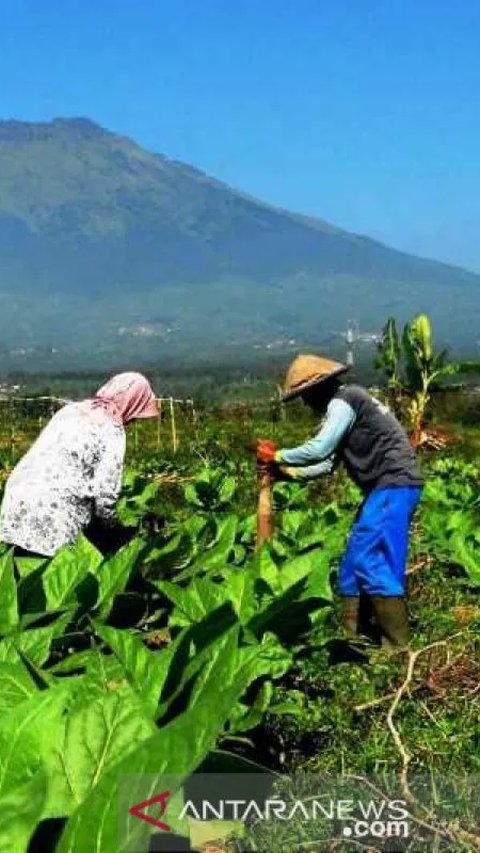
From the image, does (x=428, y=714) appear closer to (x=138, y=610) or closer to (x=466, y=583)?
(x=138, y=610)

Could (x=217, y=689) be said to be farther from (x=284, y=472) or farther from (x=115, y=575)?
(x=284, y=472)

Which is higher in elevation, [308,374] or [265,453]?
[308,374]

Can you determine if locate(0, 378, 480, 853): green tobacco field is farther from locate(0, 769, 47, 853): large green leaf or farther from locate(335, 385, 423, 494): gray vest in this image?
locate(335, 385, 423, 494): gray vest

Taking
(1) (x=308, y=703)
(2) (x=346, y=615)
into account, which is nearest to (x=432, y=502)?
(2) (x=346, y=615)

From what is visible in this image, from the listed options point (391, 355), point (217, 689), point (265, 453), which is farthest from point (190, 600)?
point (391, 355)

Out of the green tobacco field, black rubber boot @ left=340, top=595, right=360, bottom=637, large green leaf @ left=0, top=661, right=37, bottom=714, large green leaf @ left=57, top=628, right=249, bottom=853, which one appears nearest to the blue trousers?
black rubber boot @ left=340, top=595, right=360, bottom=637

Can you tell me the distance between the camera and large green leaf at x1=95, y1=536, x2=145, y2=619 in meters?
3.73

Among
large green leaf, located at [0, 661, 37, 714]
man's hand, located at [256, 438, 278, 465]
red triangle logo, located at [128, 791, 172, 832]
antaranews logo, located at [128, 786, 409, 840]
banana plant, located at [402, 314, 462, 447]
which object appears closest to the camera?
red triangle logo, located at [128, 791, 172, 832]

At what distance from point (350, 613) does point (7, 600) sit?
9.63 ft

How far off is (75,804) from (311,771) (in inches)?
88.4

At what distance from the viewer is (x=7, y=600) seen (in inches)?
128

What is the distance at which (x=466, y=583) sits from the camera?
6707mm

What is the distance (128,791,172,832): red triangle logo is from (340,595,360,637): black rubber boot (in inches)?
175

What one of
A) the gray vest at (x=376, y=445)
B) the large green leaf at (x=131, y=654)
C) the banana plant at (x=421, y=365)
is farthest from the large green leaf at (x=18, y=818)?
the banana plant at (x=421, y=365)
